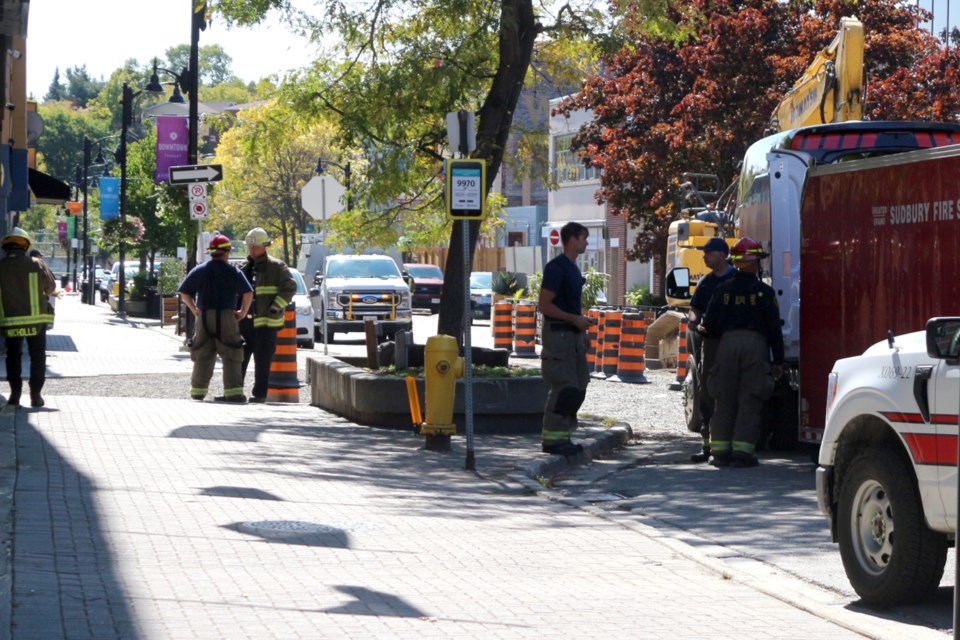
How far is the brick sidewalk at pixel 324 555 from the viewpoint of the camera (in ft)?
22.2

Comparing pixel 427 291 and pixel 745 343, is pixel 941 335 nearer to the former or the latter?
pixel 745 343

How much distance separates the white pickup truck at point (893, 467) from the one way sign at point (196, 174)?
17.3 metres

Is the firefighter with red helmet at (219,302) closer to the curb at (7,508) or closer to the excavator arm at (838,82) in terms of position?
the curb at (7,508)

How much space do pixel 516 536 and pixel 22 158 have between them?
22881 mm

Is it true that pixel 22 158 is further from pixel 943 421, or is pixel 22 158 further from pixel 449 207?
pixel 943 421

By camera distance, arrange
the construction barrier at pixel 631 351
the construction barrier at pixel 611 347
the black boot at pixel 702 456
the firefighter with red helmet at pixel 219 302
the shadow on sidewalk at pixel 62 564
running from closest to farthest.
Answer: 1. the shadow on sidewalk at pixel 62 564
2. the black boot at pixel 702 456
3. the firefighter with red helmet at pixel 219 302
4. the construction barrier at pixel 631 351
5. the construction barrier at pixel 611 347

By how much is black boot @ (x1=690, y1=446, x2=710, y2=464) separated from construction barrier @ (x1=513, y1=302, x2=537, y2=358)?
17718 mm

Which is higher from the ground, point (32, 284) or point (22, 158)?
point (22, 158)

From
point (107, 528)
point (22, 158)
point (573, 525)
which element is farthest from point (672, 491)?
point (22, 158)

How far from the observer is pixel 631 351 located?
2498 cm

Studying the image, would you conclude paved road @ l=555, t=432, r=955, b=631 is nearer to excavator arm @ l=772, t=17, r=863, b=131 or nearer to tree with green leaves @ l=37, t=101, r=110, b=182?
excavator arm @ l=772, t=17, r=863, b=131

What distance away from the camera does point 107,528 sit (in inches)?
343

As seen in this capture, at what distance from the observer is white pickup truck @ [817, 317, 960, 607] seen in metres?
6.82

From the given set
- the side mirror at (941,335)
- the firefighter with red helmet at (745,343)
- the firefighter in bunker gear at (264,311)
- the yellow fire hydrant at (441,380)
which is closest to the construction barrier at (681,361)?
the firefighter in bunker gear at (264,311)
